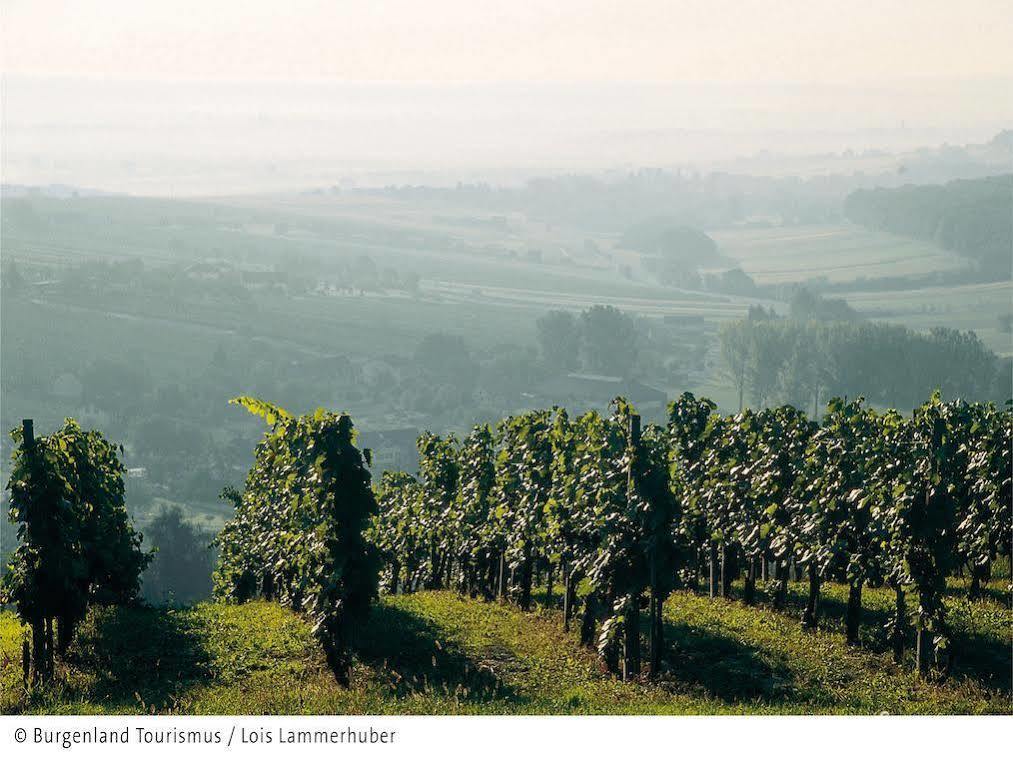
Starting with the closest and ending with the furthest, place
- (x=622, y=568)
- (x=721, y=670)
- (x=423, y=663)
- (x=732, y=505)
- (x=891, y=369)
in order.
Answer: (x=622, y=568)
(x=423, y=663)
(x=721, y=670)
(x=732, y=505)
(x=891, y=369)

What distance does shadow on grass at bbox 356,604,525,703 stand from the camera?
24.3 m

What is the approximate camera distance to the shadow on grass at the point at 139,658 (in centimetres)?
2370

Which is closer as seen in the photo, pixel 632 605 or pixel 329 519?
pixel 329 519

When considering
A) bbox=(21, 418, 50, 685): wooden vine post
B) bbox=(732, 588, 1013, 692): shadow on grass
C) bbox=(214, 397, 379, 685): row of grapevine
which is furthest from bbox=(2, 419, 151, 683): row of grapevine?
bbox=(732, 588, 1013, 692): shadow on grass

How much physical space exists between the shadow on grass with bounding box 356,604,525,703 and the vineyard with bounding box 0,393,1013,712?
85 mm

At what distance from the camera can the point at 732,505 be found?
35.1 metres

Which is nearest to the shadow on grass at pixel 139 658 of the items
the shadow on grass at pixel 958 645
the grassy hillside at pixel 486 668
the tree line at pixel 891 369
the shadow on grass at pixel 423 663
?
the grassy hillside at pixel 486 668

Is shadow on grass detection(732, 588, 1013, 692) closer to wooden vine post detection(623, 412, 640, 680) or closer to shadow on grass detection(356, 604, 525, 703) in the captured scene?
wooden vine post detection(623, 412, 640, 680)

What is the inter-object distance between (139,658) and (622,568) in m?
11.1

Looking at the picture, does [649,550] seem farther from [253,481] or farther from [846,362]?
[846,362]

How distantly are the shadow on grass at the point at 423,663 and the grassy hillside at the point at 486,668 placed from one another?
2.1 inches

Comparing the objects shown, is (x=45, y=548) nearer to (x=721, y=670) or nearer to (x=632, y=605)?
(x=632, y=605)

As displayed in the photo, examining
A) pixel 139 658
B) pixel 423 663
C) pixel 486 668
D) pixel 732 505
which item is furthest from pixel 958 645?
pixel 139 658
